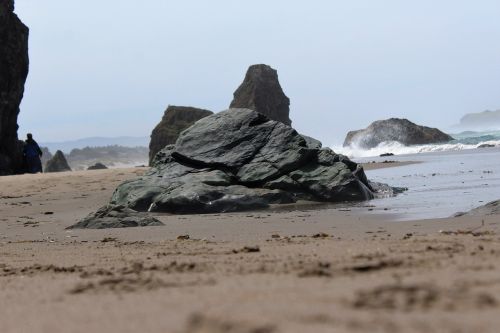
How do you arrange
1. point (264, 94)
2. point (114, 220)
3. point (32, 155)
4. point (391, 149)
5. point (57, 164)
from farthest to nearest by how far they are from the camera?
point (391, 149)
point (264, 94)
point (57, 164)
point (32, 155)
point (114, 220)

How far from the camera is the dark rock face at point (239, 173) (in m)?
10.1

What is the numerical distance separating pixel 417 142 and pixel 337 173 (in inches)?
1444

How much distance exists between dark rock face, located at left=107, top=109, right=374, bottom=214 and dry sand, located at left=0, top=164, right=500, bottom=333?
12.5ft

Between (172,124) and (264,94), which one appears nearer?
(172,124)

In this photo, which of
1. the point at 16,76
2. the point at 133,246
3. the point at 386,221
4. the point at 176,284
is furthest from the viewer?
the point at 16,76

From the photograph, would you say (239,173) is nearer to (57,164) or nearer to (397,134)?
(57,164)

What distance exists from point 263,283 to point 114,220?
5315mm

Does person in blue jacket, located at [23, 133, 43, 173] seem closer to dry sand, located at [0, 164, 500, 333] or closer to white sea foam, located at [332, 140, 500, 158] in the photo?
dry sand, located at [0, 164, 500, 333]

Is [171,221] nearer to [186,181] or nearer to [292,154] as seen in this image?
[186,181]

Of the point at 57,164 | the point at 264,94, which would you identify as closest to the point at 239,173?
the point at 57,164

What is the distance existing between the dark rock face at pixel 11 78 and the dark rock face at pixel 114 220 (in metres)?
17.0

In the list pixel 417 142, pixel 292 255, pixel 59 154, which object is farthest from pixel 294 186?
pixel 417 142

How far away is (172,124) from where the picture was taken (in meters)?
33.3

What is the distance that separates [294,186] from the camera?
10.9 metres
